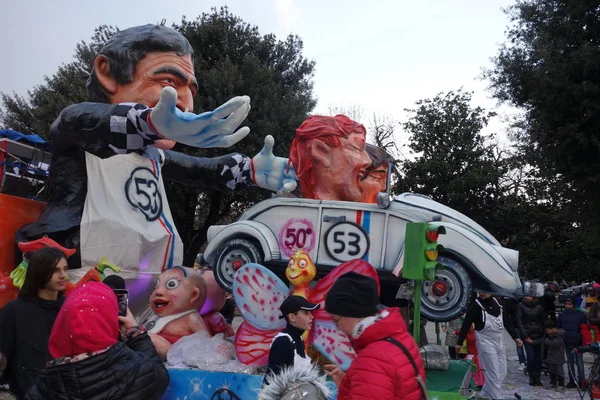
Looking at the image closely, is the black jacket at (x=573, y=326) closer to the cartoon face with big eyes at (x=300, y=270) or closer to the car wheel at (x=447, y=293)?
the car wheel at (x=447, y=293)

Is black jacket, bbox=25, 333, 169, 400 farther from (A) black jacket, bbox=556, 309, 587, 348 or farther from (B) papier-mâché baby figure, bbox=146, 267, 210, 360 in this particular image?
(A) black jacket, bbox=556, 309, 587, 348

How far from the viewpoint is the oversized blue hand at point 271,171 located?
19.0 ft

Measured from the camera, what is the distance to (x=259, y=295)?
15.6 ft

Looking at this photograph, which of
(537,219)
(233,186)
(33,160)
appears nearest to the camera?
(33,160)

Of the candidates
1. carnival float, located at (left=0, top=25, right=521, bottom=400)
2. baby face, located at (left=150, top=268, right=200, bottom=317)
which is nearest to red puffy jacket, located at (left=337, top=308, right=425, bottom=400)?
carnival float, located at (left=0, top=25, right=521, bottom=400)

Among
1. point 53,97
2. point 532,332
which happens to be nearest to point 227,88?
point 53,97

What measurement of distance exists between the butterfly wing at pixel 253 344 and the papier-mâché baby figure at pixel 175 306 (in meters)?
0.47

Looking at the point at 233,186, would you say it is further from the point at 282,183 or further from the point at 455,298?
the point at 455,298

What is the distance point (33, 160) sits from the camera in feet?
18.1

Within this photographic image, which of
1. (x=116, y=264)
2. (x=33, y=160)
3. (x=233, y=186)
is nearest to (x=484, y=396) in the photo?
(x=233, y=186)

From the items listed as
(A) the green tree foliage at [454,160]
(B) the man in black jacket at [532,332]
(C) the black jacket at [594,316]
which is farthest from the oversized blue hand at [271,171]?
(A) the green tree foliage at [454,160]

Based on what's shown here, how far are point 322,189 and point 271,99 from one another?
877 cm

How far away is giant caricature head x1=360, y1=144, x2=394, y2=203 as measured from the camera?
557cm

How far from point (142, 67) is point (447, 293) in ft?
10.5
